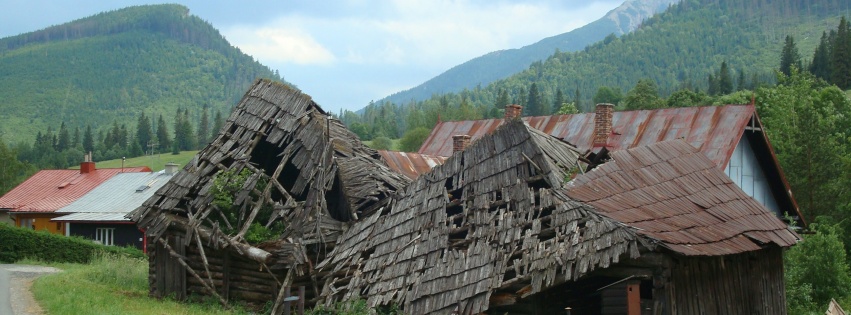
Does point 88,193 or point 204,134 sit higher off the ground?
point 204,134

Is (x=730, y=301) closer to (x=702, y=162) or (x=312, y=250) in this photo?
(x=702, y=162)

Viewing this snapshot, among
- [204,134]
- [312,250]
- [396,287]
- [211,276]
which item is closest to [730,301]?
[396,287]

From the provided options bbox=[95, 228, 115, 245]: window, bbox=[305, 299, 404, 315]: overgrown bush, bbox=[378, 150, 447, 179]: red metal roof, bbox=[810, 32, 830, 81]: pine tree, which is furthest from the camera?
bbox=[810, 32, 830, 81]: pine tree

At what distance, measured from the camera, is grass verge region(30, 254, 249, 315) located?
18.8 metres

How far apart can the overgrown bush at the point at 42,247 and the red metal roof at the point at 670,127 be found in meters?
19.8

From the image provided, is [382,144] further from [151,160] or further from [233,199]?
[233,199]

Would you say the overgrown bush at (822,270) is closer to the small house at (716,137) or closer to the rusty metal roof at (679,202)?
the small house at (716,137)

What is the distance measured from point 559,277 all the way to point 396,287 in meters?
3.98

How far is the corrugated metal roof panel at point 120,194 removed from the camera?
5094 centimetres

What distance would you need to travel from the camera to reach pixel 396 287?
58.1 ft

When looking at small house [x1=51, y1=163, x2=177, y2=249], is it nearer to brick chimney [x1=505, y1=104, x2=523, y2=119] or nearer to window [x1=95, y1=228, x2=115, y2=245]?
window [x1=95, y1=228, x2=115, y2=245]

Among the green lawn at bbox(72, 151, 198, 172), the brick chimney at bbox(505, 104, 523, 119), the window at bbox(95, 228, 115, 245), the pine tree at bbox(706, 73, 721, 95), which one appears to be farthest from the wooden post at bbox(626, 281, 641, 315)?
the pine tree at bbox(706, 73, 721, 95)

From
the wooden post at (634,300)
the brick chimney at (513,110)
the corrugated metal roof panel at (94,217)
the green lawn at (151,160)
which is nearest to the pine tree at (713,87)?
the green lawn at (151,160)

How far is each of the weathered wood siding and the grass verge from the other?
35.8ft
